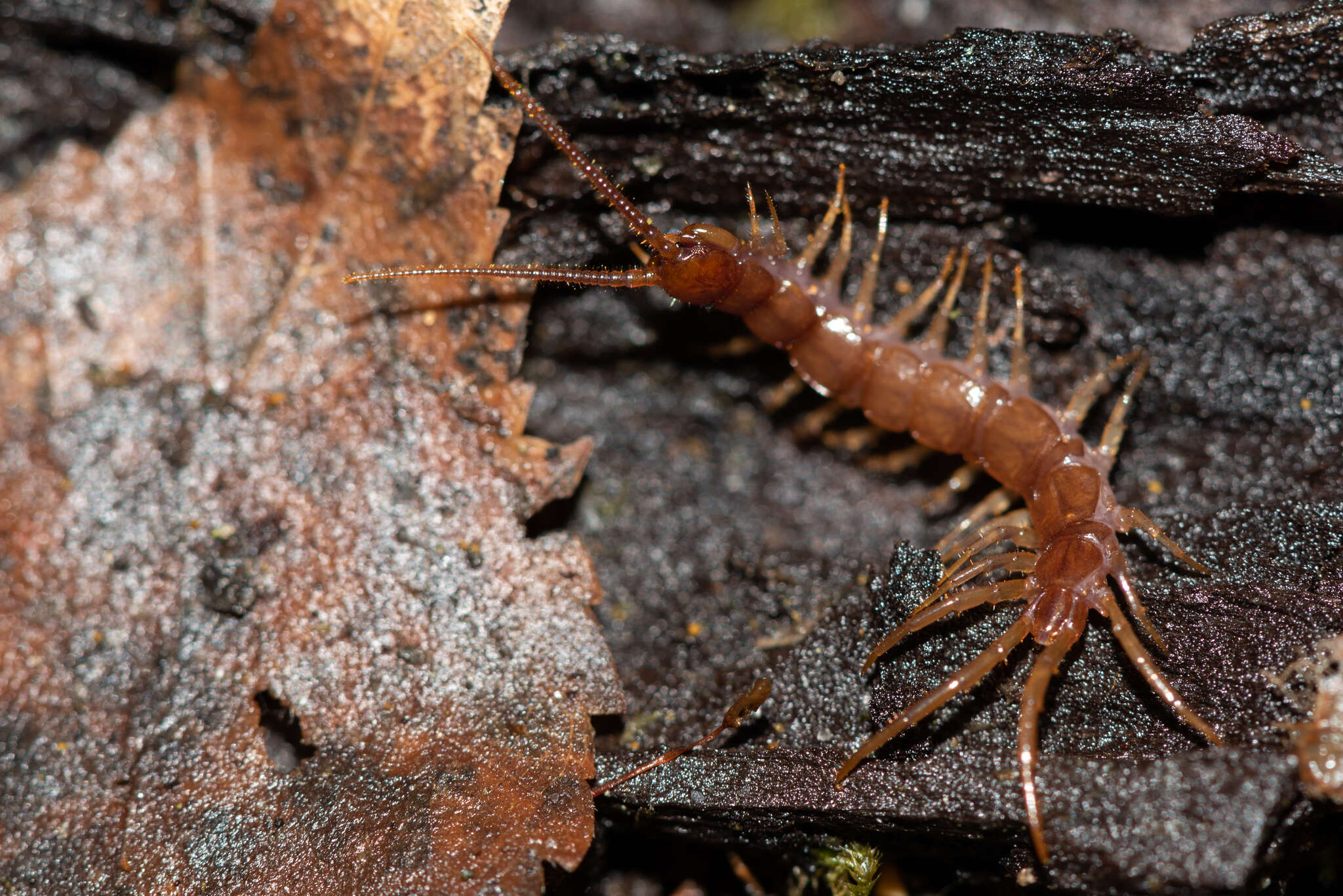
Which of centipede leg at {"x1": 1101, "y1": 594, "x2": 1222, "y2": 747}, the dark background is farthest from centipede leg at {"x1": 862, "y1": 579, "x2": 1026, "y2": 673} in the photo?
centipede leg at {"x1": 1101, "y1": 594, "x2": 1222, "y2": 747}

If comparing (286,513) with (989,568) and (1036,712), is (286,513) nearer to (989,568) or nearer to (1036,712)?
(989,568)

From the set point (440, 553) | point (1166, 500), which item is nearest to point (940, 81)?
point (1166, 500)

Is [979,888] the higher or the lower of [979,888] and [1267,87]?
the lower

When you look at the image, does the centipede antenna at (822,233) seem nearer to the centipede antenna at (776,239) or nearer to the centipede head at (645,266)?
the centipede antenna at (776,239)

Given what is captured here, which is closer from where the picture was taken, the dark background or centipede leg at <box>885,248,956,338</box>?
the dark background

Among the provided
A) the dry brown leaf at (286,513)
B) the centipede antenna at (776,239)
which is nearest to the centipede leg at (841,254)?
the centipede antenna at (776,239)

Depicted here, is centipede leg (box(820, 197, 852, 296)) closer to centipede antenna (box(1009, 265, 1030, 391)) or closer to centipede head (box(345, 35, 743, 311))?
centipede head (box(345, 35, 743, 311))

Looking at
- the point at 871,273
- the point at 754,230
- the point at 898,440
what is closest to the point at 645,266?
the point at 754,230

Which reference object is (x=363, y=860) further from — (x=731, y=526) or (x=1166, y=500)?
(x=1166, y=500)
